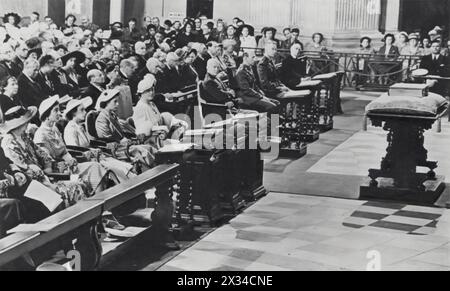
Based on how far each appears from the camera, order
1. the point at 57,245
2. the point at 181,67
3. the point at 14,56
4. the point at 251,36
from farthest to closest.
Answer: the point at 251,36
the point at 181,67
the point at 14,56
the point at 57,245

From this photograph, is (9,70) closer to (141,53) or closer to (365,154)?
(141,53)

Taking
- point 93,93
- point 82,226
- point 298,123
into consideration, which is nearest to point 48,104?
point 82,226

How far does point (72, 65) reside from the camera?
34.3 feet

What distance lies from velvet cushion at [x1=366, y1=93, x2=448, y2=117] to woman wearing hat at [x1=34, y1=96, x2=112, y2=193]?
3299mm

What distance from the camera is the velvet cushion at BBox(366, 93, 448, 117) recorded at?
7.81 meters

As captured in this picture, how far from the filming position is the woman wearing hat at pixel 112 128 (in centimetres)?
A: 723

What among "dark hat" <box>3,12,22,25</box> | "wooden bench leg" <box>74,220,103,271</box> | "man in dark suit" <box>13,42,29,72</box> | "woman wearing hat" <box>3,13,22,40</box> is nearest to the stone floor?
"wooden bench leg" <box>74,220,103,271</box>

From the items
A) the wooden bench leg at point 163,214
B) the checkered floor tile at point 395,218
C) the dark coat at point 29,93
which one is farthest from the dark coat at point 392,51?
the wooden bench leg at point 163,214

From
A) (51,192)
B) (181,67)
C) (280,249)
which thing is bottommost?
(280,249)

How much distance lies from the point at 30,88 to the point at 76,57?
234 cm

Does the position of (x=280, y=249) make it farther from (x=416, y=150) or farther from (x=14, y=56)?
(x=14, y=56)

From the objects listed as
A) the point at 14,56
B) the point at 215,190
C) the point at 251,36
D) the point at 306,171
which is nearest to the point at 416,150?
the point at 306,171

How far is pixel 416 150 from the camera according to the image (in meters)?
8.33

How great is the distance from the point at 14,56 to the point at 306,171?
444 cm
